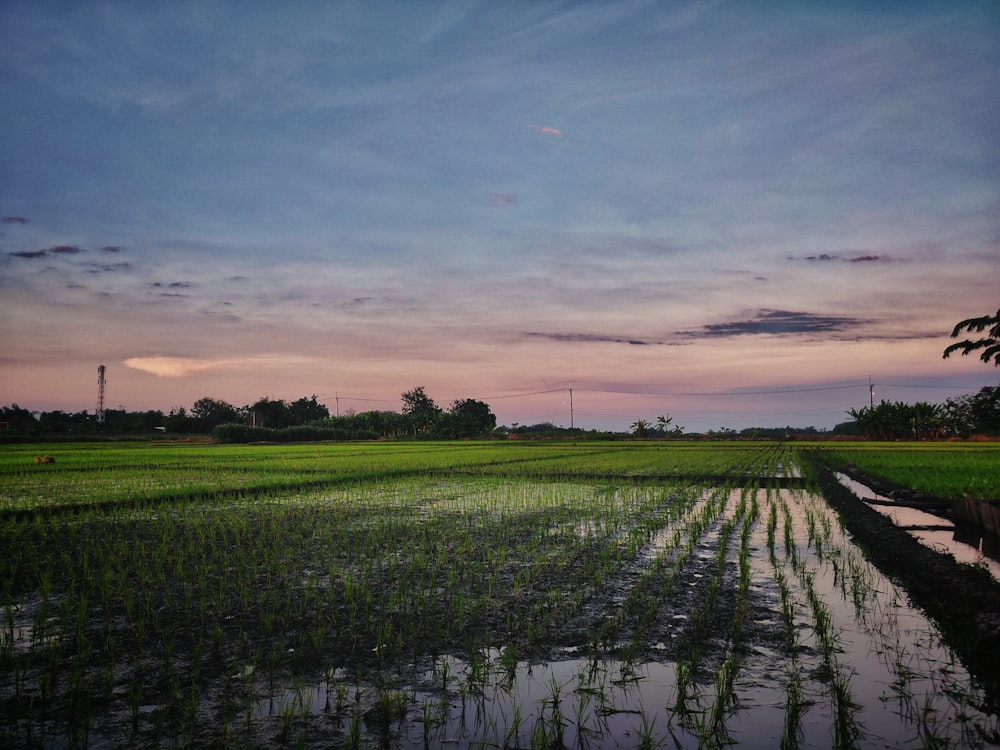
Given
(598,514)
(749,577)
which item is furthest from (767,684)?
(598,514)

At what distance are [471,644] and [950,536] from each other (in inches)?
334

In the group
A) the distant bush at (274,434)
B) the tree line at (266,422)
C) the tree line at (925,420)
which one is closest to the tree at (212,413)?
the tree line at (266,422)

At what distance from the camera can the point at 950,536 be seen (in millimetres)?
9195

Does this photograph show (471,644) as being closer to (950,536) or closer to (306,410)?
(950,536)

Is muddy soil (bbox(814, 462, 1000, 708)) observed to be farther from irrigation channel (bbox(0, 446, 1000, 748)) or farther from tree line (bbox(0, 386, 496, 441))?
tree line (bbox(0, 386, 496, 441))

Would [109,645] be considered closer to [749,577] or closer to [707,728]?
[707,728]

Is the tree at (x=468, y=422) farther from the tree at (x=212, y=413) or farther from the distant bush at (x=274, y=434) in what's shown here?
the tree at (x=212, y=413)

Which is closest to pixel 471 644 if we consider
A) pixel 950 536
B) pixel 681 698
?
pixel 681 698

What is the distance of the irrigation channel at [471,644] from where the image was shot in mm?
3258

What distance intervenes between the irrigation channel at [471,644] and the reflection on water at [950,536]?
125cm

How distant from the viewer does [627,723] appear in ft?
10.9

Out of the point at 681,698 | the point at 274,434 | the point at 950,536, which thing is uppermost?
the point at 274,434

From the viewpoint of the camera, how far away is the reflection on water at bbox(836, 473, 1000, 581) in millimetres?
7645

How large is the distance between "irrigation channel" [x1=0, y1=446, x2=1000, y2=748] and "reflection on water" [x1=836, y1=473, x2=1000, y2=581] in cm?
125
